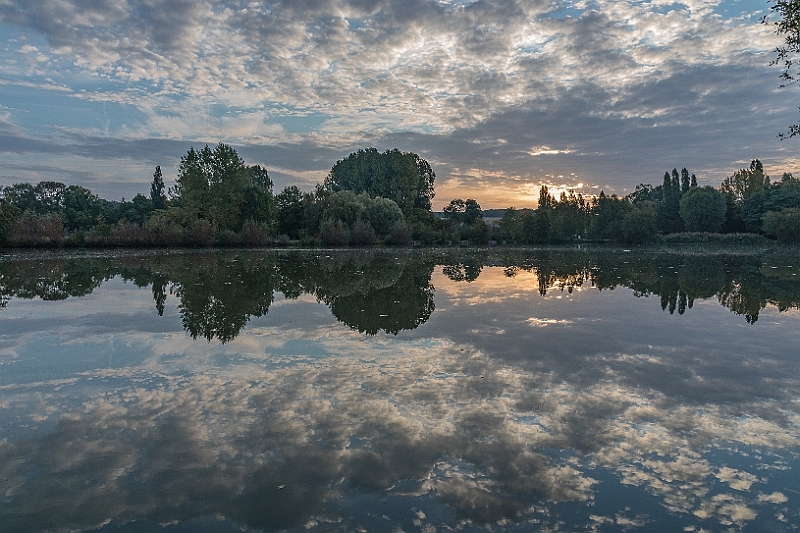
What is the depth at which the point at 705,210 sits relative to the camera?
70.8 meters

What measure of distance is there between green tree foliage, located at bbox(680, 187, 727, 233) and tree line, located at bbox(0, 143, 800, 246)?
0.14 meters

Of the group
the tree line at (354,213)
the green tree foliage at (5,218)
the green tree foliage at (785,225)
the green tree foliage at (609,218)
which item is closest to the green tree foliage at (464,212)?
the tree line at (354,213)

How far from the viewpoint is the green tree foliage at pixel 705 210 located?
70.8 metres

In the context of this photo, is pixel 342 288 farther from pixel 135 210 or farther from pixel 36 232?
pixel 135 210

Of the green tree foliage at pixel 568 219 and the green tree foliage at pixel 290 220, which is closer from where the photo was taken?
the green tree foliage at pixel 290 220

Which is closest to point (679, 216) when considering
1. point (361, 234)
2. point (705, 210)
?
point (705, 210)

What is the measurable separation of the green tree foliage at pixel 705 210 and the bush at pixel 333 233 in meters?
52.4

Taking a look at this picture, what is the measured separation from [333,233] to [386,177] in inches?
1091

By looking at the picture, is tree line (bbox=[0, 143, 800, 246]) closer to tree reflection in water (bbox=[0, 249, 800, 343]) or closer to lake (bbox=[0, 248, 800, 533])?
tree reflection in water (bbox=[0, 249, 800, 343])

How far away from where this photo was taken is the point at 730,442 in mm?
4566

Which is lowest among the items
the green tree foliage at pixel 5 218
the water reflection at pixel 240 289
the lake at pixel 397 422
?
the lake at pixel 397 422

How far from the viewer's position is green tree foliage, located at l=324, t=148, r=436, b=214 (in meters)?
75.4

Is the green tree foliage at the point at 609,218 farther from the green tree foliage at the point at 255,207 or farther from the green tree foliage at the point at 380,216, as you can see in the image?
the green tree foliage at the point at 255,207

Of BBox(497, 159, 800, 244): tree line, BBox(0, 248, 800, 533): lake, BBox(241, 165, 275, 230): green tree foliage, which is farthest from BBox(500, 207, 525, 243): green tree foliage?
BBox(0, 248, 800, 533): lake
